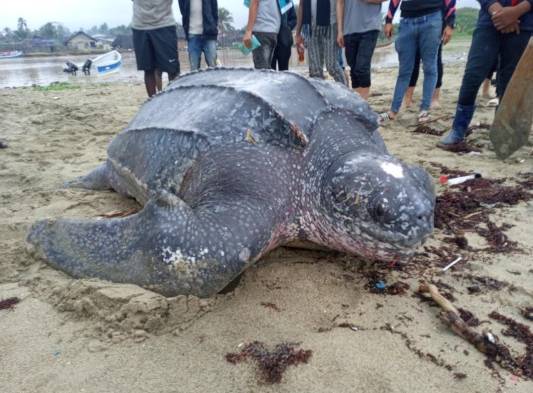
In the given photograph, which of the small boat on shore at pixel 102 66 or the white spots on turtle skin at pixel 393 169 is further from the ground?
the white spots on turtle skin at pixel 393 169

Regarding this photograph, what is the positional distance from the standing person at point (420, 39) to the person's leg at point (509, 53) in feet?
2.65

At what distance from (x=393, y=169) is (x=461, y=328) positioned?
0.53 m

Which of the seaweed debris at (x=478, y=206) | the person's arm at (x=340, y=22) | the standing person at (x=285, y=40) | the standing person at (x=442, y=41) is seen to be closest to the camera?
the seaweed debris at (x=478, y=206)

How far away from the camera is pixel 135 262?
1308mm

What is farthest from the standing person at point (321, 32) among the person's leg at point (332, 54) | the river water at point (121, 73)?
the river water at point (121, 73)

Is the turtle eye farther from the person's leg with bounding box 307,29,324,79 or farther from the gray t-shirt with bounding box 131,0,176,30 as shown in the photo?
the gray t-shirt with bounding box 131,0,176,30

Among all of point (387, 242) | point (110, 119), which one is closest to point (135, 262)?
point (387, 242)

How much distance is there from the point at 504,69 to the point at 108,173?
2749mm

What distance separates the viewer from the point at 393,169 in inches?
53.6

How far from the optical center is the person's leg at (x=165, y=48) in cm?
407

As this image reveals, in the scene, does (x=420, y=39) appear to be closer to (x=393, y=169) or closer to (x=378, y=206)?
(x=393, y=169)

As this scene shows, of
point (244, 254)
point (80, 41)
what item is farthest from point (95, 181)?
point (80, 41)

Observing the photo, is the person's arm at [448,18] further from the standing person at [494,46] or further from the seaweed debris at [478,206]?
the seaweed debris at [478,206]

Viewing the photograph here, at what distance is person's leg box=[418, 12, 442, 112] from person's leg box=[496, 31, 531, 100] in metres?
0.80
